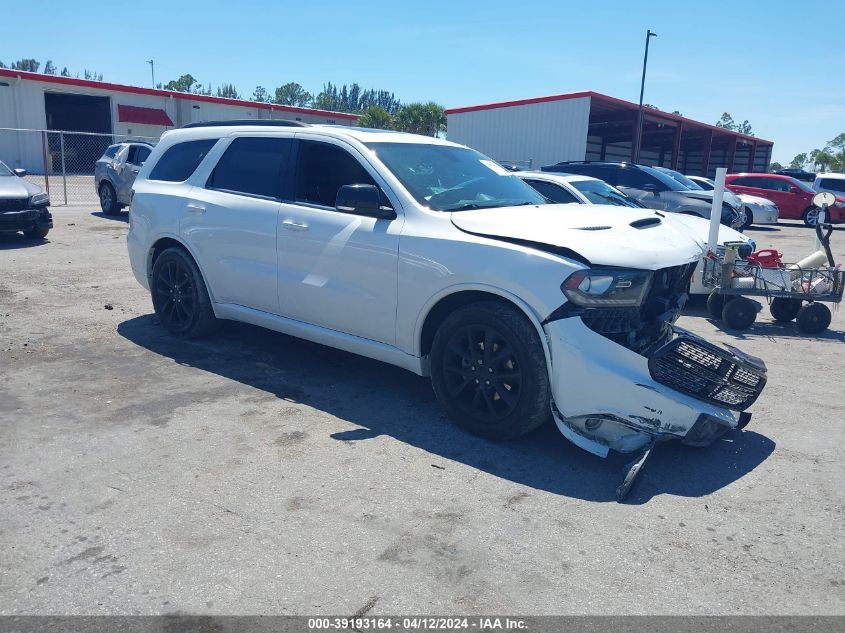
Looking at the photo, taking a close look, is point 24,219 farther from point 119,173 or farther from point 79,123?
point 79,123

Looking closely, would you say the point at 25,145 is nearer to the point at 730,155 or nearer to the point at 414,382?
the point at 414,382

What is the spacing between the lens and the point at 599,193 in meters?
9.70

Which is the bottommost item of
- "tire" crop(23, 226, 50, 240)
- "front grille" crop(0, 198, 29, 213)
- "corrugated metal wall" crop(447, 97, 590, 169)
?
"tire" crop(23, 226, 50, 240)

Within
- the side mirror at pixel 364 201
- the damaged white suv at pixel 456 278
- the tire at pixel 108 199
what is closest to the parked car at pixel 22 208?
the tire at pixel 108 199

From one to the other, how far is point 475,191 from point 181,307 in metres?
2.95

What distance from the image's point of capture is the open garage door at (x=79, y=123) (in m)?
38.8

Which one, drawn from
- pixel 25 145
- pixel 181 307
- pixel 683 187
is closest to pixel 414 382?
pixel 181 307

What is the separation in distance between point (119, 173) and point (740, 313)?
13970 millimetres

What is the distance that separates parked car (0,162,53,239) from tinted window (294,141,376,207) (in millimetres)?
8344

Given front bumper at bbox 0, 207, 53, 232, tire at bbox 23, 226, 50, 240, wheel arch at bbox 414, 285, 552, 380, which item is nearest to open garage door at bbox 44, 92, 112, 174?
tire at bbox 23, 226, 50, 240

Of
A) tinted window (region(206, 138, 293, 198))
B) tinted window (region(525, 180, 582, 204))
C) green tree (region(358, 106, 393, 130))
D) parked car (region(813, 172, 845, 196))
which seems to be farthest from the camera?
green tree (region(358, 106, 393, 130))

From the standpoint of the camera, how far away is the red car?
82.0 ft

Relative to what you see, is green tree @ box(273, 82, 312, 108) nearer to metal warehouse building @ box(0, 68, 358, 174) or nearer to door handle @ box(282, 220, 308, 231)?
metal warehouse building @ box(0, 68, 358, 174)

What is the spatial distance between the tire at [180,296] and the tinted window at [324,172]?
1.41 metres
